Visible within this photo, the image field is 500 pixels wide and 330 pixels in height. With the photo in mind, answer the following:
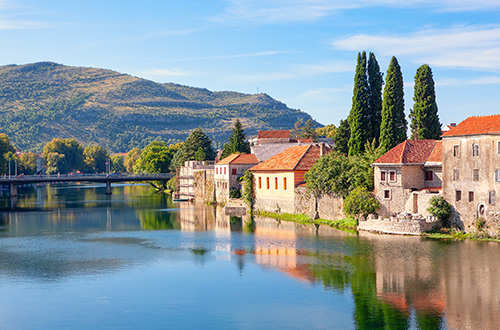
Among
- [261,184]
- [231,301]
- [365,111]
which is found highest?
[365,111]

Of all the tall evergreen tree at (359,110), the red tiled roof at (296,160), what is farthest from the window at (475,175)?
the tall evergreen tree at (359,110)

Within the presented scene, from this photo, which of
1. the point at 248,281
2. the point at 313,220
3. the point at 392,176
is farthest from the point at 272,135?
the point at 248,281

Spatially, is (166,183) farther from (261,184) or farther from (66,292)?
(66,292)

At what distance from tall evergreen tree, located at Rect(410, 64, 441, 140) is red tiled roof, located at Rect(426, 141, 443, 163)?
1192 cm

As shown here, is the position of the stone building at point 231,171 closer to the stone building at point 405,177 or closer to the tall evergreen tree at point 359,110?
the tall evergreen tree at point 359,110

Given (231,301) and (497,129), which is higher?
(497,129)

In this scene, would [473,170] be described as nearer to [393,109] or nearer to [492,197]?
[492,197]

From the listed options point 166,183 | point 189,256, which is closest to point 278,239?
point 189,256

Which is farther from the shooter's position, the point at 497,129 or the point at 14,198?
the point at 14,198

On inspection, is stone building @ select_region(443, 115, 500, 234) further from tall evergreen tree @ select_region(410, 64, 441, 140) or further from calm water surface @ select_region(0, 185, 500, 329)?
tall evergreen tree @ select_region(410, 64, 441, 140)

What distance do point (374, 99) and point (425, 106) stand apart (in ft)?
32.2

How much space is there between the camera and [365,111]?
8556 cm

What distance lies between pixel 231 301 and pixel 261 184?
169 ft

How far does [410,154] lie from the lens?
216 feet
